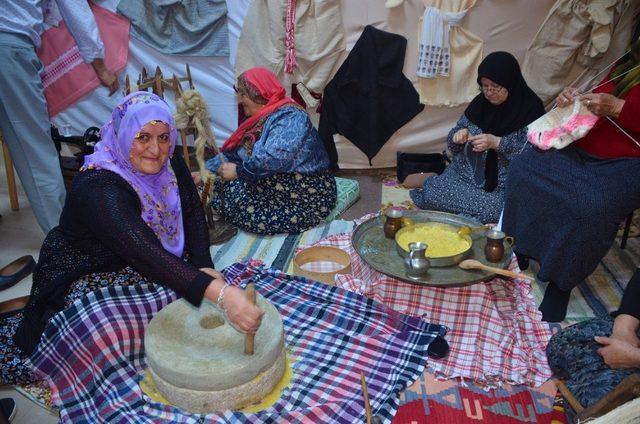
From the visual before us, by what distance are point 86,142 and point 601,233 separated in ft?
10.6

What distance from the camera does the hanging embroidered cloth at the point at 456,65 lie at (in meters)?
3.96

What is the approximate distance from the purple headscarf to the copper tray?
2.96 ft

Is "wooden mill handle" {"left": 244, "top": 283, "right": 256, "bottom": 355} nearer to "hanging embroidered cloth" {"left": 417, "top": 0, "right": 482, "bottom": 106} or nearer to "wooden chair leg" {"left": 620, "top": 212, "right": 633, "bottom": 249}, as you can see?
"wooden chair leg" {"left": 620, "top": 212, "right": 633, "bottom": 249}

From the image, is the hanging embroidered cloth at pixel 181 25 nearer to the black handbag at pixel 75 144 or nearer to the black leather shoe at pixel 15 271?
the black handbag at pixel 75 144

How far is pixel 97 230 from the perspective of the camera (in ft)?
6.31

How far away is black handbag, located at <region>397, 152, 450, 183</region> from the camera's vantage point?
14.4 ft

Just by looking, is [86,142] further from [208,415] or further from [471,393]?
[471,393]

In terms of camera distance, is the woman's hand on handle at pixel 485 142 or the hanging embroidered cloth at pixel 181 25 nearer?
the woman's hand on handle at pixel 485 142

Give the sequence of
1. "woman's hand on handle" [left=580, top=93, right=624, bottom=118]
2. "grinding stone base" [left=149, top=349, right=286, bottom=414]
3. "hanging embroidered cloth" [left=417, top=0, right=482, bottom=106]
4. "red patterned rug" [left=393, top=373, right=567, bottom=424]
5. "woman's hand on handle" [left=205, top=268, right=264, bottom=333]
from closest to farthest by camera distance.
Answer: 1. "woman's hand on handle" [left=205, top=268, right=264, bottom=333]
2. "grinding stone base" [left=149, top=349, right=286, bottom=414]
3. "red patterned rug" [left=393, top=373, right=567, bottom=424]
4. "woman's hand on handle" [left=580, top=93, right=624, bottom=118]
5. "hanging embroidered cloth" [left=417, top=0, right=482, bottom=106]

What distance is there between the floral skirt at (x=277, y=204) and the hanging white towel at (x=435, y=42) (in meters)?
1.36

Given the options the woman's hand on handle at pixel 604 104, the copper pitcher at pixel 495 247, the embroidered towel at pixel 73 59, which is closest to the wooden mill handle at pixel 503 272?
the copper pitcher at pixel 495 247

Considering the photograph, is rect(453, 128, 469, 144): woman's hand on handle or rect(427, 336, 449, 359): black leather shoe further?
rect(453, 128, 469, 144): woman's hand on handle

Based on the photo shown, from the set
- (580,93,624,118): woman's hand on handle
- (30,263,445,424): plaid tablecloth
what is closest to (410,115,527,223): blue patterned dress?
(580,93,624,118): woman's hand on handle

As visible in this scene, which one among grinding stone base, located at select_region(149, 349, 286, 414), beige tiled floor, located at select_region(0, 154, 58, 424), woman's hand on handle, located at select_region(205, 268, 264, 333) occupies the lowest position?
beige tiled floor, located at select_region(0, 154, 58, 424)
